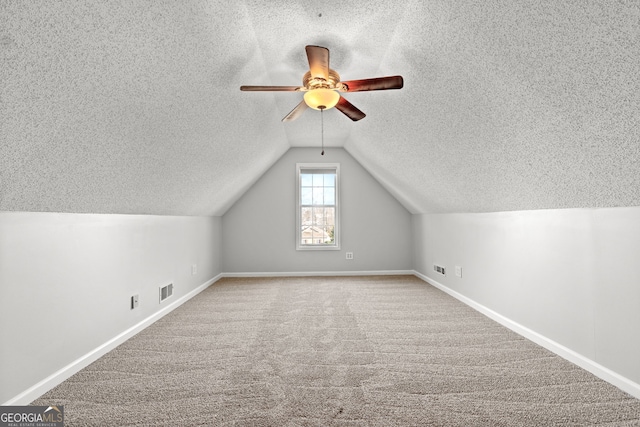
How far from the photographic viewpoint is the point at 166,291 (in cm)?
321

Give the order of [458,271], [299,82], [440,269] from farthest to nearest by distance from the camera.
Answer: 1. [440,269]
2. [458,271]
3. [299,82]

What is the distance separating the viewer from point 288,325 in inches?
109

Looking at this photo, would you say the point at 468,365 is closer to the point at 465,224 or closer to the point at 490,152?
the point at 490,152

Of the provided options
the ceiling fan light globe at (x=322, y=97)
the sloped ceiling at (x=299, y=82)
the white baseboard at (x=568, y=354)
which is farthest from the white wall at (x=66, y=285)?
the white baseboard at (x=568, y=354)

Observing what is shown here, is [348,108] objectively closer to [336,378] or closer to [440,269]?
[336,378]

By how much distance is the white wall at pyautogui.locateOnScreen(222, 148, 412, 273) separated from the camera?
17.1 feet

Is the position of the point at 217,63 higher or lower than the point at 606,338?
higher

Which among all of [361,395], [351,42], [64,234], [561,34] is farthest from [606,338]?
[64,234]

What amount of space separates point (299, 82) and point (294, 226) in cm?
275

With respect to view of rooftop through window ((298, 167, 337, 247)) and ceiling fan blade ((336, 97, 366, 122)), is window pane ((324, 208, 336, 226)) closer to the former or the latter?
view of rooftop through window ((298, 167, 337, 247))

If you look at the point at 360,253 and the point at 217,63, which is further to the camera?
the point at 360,253

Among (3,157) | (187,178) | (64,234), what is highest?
(187,178)

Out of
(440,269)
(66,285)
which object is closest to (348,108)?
(66,285)

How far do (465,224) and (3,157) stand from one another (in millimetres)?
3731
